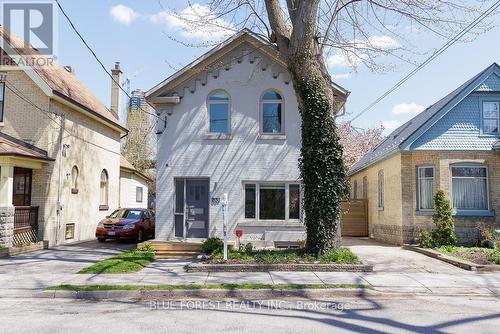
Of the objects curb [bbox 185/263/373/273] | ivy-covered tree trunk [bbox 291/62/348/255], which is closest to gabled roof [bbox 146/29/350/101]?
ivy-covered tree trunk [bbox 291/62/348/255]

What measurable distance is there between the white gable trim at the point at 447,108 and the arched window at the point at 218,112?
6936 millimetres

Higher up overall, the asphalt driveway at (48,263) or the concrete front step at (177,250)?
the concrete front step at (177,250)

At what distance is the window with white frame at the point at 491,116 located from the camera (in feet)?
58.9

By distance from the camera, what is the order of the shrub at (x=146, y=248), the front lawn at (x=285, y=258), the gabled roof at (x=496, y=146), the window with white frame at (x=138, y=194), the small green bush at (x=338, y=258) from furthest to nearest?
the window with white frame at (x=138, y=194), the gabled roof at (x=496, y=146), the shrub at (x=146, y=248), the small green bush at (x=338, y=258), the front lawn at (x=285, y=258)

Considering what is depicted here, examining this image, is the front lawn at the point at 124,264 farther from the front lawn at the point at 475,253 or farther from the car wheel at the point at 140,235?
the front lawn at the point at 475,253

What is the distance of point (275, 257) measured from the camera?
484 inches

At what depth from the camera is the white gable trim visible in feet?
57.5

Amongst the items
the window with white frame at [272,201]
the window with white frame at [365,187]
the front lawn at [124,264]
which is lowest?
the front lawn at [124,264]

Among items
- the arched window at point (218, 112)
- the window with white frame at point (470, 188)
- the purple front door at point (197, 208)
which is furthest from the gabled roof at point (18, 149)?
the window with white frame at point (470, 188)

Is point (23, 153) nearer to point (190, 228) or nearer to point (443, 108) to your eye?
point (190, 228)

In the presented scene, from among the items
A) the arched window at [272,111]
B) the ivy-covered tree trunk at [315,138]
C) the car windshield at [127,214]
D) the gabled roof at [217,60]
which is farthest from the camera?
the car windshield at [127,214]

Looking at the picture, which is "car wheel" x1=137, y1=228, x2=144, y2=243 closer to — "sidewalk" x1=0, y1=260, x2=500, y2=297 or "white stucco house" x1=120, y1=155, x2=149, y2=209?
"white stucco house" x1=120, y1=155, x2=149, y2=209

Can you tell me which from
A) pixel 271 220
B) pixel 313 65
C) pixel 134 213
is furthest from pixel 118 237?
pixel 313 65

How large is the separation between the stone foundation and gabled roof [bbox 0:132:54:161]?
193cm
